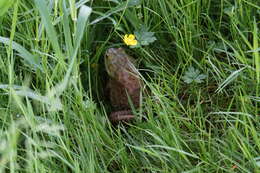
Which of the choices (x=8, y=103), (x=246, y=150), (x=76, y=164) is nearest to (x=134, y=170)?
(x=76, y=164)

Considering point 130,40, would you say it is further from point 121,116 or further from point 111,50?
point 121,116

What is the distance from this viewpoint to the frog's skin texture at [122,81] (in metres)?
2.15

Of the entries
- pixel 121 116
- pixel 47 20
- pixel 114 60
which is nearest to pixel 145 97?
pixel 121 116

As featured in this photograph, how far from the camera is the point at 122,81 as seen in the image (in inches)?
85.5

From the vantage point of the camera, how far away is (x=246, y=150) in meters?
1.62

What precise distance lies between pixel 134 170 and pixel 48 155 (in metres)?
0.32

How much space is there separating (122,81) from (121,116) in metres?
0.18

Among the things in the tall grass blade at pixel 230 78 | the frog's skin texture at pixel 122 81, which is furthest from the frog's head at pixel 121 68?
the tall grass blade at pixel 230 78

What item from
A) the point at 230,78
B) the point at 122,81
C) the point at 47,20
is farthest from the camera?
the point at 122,81

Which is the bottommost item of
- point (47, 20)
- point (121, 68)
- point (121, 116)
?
point (121, 116)

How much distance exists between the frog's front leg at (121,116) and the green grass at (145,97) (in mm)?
34

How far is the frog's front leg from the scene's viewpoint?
2.05 metres

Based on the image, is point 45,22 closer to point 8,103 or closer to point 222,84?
point 8,103

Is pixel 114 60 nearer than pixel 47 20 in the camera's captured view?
No
